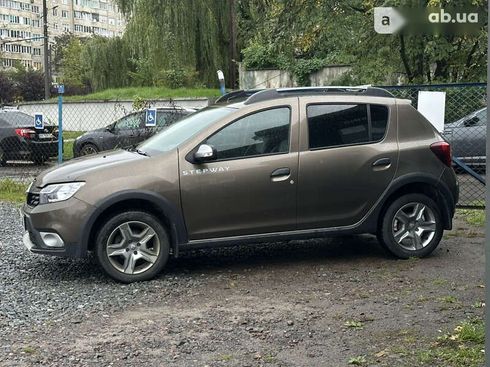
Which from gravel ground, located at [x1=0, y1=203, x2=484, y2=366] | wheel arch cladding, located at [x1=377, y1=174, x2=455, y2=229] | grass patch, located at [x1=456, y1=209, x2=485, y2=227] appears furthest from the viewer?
grass patch, located at [x1=456, y1=209, x2=485, y2=227]

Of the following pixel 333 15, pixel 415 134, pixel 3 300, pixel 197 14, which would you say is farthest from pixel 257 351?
pixel 197 14

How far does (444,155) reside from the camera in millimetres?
7113

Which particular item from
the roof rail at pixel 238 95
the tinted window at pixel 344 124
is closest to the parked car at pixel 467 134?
the tinted window at pixel 344 124

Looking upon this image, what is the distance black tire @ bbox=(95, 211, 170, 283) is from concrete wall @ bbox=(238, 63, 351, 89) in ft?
75.3

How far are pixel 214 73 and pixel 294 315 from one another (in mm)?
26860

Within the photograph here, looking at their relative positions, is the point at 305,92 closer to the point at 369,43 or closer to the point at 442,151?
the point at 442,151

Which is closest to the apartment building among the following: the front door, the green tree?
the green tree

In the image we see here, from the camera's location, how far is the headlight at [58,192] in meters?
6.21

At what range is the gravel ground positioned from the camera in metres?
4.56

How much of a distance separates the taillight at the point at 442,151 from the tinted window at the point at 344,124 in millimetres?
571

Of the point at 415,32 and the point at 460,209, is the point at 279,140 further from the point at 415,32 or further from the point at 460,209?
the point at 415,32

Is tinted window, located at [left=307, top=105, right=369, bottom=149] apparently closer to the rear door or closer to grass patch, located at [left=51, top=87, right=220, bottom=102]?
the rear door

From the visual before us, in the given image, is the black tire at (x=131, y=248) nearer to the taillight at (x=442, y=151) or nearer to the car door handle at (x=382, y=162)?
the car door handle at (x=382, y=162)

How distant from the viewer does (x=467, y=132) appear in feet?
41.0
